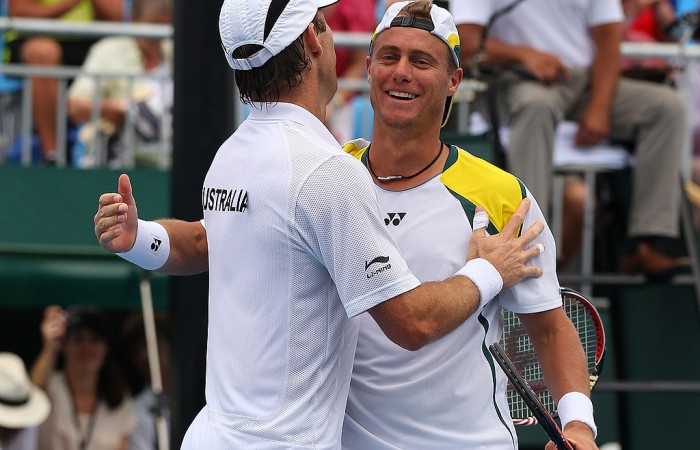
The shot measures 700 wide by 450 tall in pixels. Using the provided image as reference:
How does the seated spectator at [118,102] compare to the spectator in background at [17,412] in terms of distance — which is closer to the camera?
the spectator in background at [17,412]

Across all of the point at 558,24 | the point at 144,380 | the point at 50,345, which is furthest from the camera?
the point at 144,380

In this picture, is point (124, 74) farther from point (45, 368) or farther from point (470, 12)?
point (470, 12)

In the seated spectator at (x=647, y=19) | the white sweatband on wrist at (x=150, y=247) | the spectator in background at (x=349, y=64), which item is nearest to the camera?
the white sweatband on wrist at (x=150, y=247)

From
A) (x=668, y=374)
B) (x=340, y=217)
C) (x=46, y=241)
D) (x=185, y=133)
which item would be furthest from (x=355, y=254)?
(x=46, y=241)

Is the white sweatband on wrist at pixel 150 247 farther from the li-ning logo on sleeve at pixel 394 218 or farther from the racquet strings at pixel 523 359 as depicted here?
the racquet strings at pixel 523 359

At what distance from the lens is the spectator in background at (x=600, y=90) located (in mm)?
6559

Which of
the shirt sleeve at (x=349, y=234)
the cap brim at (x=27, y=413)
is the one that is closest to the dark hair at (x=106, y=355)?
the cap brim at (x=27, y=413)

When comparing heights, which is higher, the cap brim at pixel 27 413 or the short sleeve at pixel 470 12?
the short sleeve at pixel 470 12

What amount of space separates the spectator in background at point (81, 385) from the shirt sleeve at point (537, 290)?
13.0 ft

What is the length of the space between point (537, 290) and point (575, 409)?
13.2 inches

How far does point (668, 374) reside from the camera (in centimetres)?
700

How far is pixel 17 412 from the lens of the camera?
6.89 m

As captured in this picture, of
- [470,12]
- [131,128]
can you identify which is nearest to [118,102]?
[131,128]

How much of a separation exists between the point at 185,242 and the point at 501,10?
3.12 m
